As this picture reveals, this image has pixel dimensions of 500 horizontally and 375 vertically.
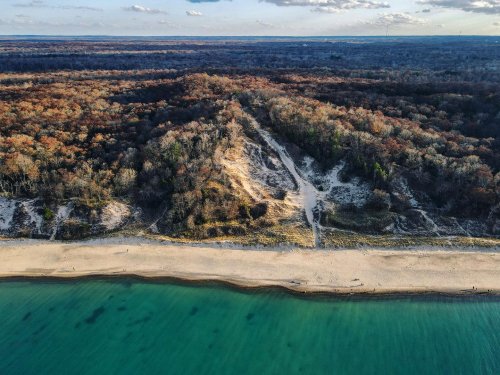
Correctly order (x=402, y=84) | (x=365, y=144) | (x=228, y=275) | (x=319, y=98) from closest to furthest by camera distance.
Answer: (x=228, y=275) < (x=365, y=144) < (x=319, y=98) < (x=402, y=84)

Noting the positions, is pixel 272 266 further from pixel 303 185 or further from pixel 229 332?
pixel 303 185

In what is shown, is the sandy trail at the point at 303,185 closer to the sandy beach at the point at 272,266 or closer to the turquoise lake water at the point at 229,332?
the sandy beach at the point at 272,266

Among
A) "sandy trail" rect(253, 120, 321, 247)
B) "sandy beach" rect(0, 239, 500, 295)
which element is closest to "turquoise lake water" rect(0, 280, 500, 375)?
"sandy beach" rect(0, 239, 500, 295)

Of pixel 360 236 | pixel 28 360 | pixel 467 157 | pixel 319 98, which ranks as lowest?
pixel 28 360

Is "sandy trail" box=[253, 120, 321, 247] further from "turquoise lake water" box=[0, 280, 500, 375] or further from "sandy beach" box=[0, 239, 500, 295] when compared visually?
"turquoise lake water" box=[0, 280, 500, 375]

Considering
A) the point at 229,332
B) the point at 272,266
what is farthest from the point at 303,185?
the point at 229,332

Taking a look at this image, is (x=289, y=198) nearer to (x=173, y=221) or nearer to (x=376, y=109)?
(x=173, y=221)

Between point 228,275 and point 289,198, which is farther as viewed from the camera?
point 289,198

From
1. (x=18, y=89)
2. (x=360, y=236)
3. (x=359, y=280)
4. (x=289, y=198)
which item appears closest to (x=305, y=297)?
(x=359, y=280)
